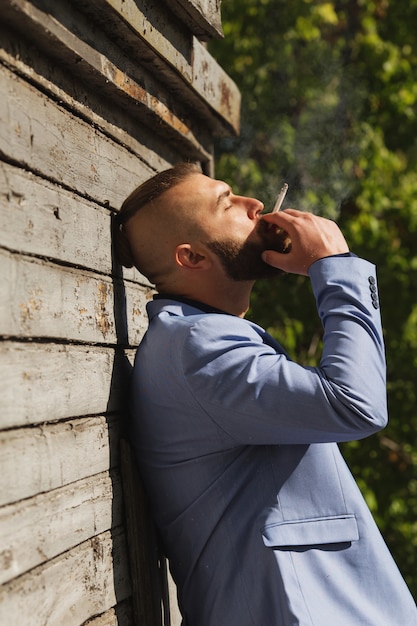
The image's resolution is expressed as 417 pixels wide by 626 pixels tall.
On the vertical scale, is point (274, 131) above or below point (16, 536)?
above

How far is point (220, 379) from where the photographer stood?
6.15ft

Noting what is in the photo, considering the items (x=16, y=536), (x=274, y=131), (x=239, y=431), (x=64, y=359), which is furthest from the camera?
(x=274, y=131)

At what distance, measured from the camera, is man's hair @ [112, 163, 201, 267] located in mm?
2254

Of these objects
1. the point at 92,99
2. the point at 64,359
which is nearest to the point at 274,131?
the point at 92,99

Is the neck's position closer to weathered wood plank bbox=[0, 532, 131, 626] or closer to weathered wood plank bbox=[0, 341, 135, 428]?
weathered wood plank bbox=[0, 341, 135, 428]

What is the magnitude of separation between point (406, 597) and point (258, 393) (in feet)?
2.19

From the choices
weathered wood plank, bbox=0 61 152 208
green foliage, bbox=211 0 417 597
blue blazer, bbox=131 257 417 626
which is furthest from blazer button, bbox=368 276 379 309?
green foliage, bbox=211 0 417 597

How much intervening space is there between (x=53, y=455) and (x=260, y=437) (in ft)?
1.55

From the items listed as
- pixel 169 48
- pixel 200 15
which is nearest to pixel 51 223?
pixel 169 48

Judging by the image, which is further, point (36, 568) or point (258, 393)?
point (258, 393)

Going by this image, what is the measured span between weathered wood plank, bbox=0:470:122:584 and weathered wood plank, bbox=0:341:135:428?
149 millimetres

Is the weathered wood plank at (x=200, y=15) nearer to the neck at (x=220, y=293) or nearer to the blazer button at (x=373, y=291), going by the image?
the neck at (x=220, y=293)

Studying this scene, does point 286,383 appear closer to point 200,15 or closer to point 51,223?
point 51,223

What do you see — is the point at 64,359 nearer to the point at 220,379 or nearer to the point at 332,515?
the point at 220,379
